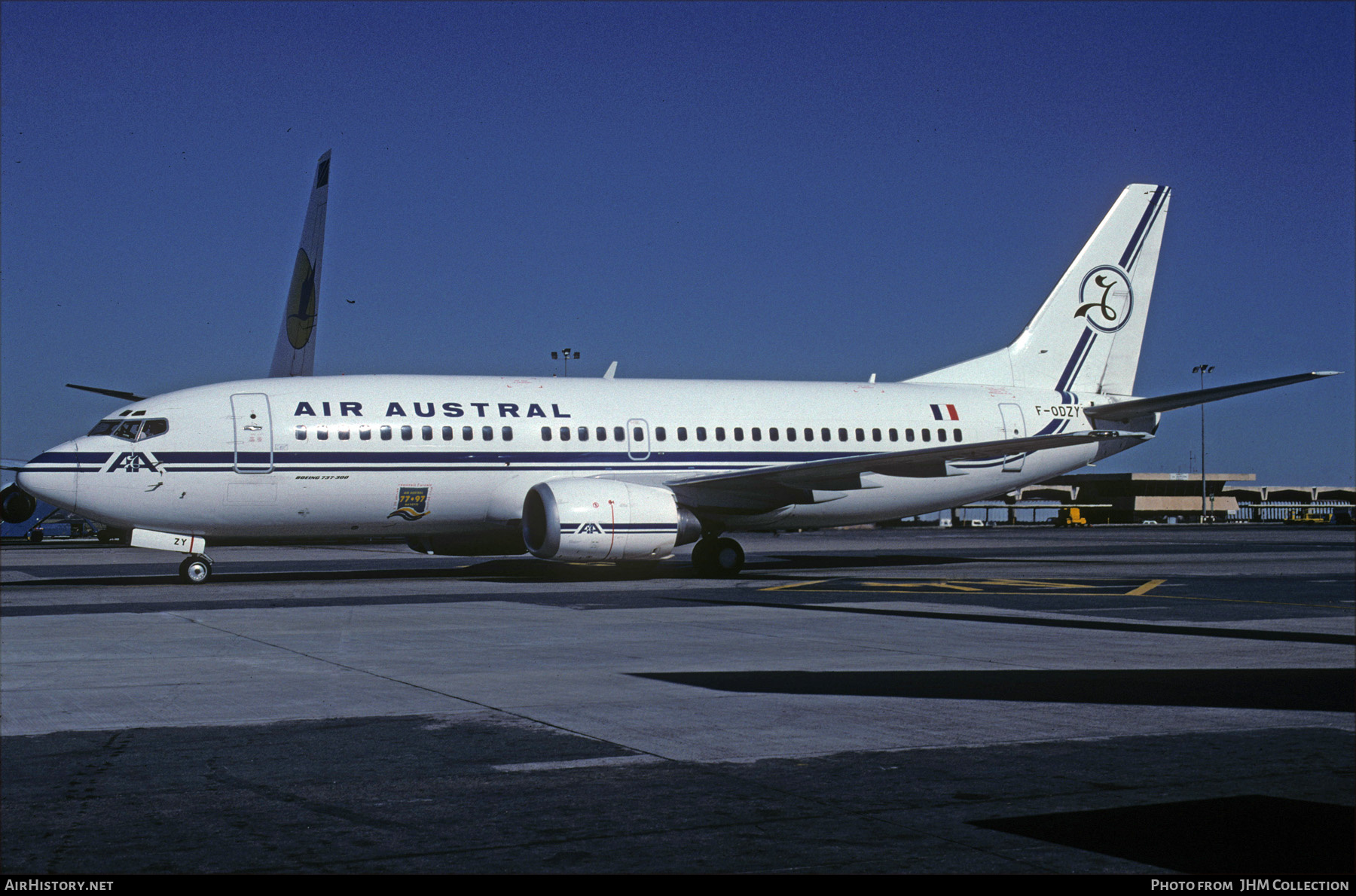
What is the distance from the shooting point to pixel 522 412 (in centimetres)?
2548

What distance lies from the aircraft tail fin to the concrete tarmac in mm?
33836

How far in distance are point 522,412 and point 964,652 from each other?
1472cm

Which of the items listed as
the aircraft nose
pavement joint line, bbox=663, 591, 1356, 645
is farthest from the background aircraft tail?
the aircraft nose

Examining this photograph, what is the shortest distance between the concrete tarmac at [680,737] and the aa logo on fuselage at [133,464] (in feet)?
16.6

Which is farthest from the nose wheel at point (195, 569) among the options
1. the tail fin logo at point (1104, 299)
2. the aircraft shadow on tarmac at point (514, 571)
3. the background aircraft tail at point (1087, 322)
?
the tail fin logo at point (1104, 299)

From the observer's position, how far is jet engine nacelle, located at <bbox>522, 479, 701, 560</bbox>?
22875mm

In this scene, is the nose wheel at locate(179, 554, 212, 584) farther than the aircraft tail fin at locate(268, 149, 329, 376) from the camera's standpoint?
No

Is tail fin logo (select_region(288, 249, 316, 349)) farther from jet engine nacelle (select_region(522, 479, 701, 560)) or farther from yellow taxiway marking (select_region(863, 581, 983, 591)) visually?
yellow taxiway marking (select_region(863, 581, 983, 591))

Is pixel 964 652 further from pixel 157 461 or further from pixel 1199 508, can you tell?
pixel 1199 508

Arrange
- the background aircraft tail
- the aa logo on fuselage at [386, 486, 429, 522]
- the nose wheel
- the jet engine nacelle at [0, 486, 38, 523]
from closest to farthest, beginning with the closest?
the nose wheel < the aa logo on fuselage at [386, 486, 429, 522] < the jet engine nacelle at [0, 486, 38, 523] < the background aircraft tail

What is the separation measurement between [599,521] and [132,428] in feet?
28.2

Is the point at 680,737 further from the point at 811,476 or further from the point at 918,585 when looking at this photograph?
the point at 811,476

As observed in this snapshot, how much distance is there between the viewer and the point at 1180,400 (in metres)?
27.9

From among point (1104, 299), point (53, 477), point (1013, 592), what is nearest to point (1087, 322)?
point (1104, 299)
